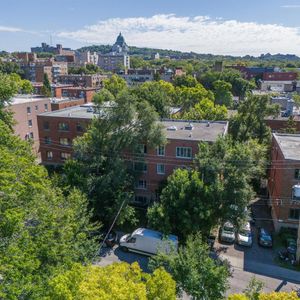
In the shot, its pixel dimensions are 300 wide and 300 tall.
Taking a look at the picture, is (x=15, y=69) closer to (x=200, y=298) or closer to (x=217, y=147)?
(x=217, y=147)

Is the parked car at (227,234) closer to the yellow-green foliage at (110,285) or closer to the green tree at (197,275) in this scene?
the green tree at (197,275)

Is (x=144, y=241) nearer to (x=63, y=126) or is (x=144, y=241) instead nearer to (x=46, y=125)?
(x=63, y=126)

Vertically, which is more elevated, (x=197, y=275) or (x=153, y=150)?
(x=153, y=150)

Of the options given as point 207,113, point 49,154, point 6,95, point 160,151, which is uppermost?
point 6,95

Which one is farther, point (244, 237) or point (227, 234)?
point (227, 234)

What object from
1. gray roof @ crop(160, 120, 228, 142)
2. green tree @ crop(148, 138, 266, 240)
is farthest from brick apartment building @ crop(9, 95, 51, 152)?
green tree @ crop(148, 138, 266, 240)

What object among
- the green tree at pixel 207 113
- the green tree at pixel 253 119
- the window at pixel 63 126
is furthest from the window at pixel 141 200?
the green tree at pixel 207 113

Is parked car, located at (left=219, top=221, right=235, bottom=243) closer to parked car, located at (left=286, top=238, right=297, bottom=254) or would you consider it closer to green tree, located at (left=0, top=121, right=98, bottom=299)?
parked car, located at (left=286, top=238, right=297, bottom=254)

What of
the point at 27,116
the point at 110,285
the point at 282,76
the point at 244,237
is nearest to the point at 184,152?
the point at 244,237

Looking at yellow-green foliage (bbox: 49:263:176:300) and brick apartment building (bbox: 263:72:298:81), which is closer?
yellow-green foliage (bbox: 49:263:176:300)
